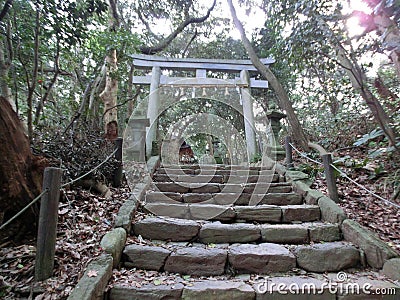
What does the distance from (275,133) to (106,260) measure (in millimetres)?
4193

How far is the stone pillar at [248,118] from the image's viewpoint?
6.38 m

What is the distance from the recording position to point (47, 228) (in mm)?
1718

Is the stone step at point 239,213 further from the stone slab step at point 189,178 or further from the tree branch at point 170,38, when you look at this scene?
the tree branch at point 170,38

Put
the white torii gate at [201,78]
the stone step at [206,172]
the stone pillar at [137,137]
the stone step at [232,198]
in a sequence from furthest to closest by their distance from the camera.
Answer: the white torii gate at [201,78], the stone pillar at [137,137], the stone step at [206,172], the stone step at [232,198]

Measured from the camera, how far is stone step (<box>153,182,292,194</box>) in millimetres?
3768

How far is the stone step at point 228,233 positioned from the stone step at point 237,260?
0.95 ft

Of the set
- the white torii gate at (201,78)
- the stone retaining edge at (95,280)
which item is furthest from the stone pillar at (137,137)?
the stone retaining edge at (95,280)

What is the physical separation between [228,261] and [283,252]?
0.52 metres

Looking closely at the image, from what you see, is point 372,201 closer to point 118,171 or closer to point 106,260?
point 106,260

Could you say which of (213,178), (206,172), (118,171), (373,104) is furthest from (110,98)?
(373,104)

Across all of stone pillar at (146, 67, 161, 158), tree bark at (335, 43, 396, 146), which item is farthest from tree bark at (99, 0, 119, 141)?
tree bark at (335, 43, 396, 146)

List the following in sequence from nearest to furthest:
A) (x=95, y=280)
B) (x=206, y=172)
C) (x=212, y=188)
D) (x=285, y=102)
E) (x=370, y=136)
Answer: (x=95, y=280)
(x=212, y=188)
(x=370, y=136)
(x=206, y=172)
(x=285, y=102)

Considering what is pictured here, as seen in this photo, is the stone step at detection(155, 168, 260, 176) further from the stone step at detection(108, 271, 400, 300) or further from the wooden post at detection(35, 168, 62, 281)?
the wooden post at detection(35, 168, 62, 281)

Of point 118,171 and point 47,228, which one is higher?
point 118,171
